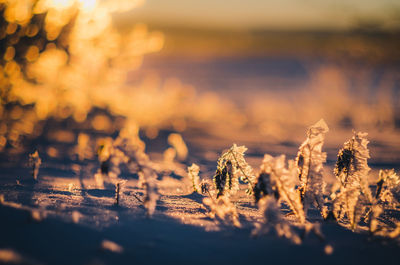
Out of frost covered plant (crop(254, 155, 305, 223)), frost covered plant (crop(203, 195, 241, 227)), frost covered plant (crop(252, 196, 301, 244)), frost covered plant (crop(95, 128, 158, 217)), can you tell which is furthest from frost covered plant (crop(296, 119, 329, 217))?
frost covered plant (crop(95, 128, 158, 217))

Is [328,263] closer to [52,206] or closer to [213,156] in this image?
[52,206]

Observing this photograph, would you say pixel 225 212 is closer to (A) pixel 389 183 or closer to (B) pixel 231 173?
(B) pixel 231 173

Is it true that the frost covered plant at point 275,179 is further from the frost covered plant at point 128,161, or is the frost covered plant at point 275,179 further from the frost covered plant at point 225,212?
the frost covered plant at point 128,161

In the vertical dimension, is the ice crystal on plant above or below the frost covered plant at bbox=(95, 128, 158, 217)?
above

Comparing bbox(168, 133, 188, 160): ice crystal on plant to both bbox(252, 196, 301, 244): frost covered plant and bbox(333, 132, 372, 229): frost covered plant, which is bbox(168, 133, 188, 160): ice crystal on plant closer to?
bbox(333, 132, 372, 229): frost covered plant

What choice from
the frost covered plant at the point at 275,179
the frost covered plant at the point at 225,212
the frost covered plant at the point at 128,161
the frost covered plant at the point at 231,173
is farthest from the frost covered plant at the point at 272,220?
the frost covered plant at the point at 128,161

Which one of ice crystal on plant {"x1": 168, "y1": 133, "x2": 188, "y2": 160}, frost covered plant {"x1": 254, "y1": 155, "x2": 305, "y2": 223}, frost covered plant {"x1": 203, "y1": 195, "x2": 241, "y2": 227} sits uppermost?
ice crystal on plant {"x1": 168, "y1": 133, "x2": 188, "y2": 160}

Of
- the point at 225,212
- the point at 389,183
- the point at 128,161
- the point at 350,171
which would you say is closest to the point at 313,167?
the point at 350,171

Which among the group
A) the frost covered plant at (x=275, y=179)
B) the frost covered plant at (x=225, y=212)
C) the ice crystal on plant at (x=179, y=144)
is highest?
the ice crystal on plant at (x=179, y=144)
